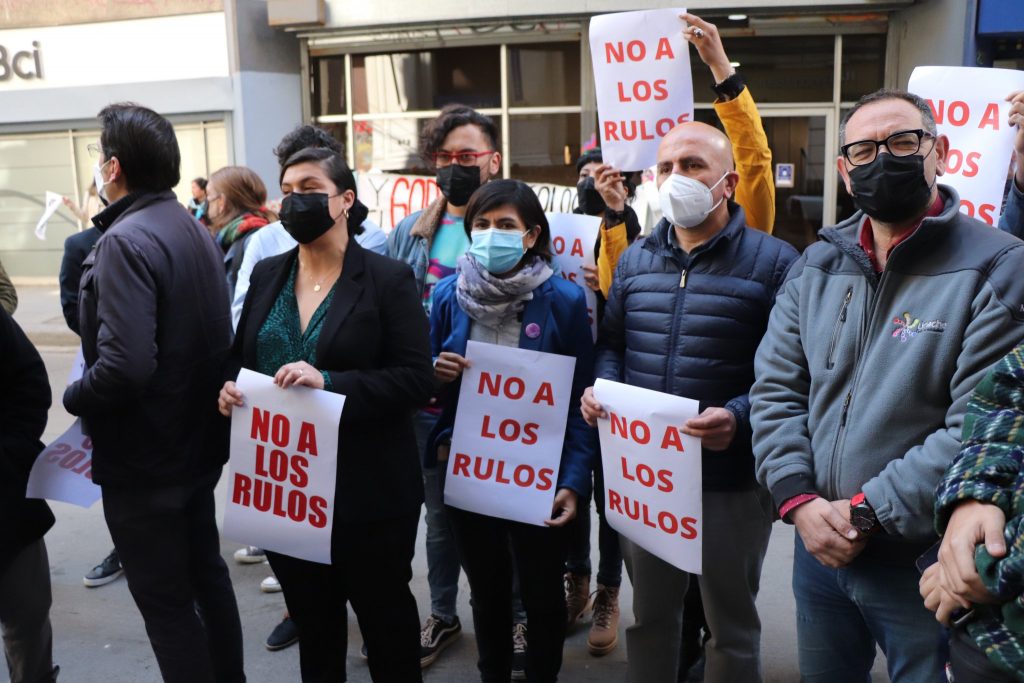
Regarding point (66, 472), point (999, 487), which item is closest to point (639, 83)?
point (999, 487)

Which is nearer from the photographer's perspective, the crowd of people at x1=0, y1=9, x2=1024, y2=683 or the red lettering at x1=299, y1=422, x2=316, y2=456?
the crowd of people at x1=0, y1=9, x2=1024, y2=683

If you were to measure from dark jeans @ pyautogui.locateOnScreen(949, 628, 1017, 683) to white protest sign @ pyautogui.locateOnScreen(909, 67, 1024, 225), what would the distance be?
2025 millimetres

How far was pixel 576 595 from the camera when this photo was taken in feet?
13.3

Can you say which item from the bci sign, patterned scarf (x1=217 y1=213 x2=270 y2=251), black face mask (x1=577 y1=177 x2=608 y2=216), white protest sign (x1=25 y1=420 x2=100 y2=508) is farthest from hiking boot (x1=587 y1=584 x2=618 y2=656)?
the bci sign

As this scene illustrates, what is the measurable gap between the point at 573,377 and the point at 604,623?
1373mm

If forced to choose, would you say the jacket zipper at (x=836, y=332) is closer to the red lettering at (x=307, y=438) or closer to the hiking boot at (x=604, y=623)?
the red lettering at (x=307, y=438)

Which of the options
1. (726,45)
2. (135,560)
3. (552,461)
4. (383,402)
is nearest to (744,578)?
(552,461)

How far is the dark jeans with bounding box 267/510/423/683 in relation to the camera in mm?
2838

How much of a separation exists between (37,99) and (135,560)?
492 inches

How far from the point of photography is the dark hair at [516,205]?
3064mm

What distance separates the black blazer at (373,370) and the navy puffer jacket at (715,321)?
73cm

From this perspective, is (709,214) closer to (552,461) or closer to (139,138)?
(552,461)

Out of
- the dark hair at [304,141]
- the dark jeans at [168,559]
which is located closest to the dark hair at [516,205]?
the dark hair at [304,141]

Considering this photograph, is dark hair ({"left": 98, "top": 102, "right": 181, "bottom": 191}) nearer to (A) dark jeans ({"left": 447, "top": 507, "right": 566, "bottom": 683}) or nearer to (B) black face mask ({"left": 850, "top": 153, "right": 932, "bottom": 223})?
(A) dark jeans ({"left": 447, "top": 507, "right": 566, "bottom": 683})
